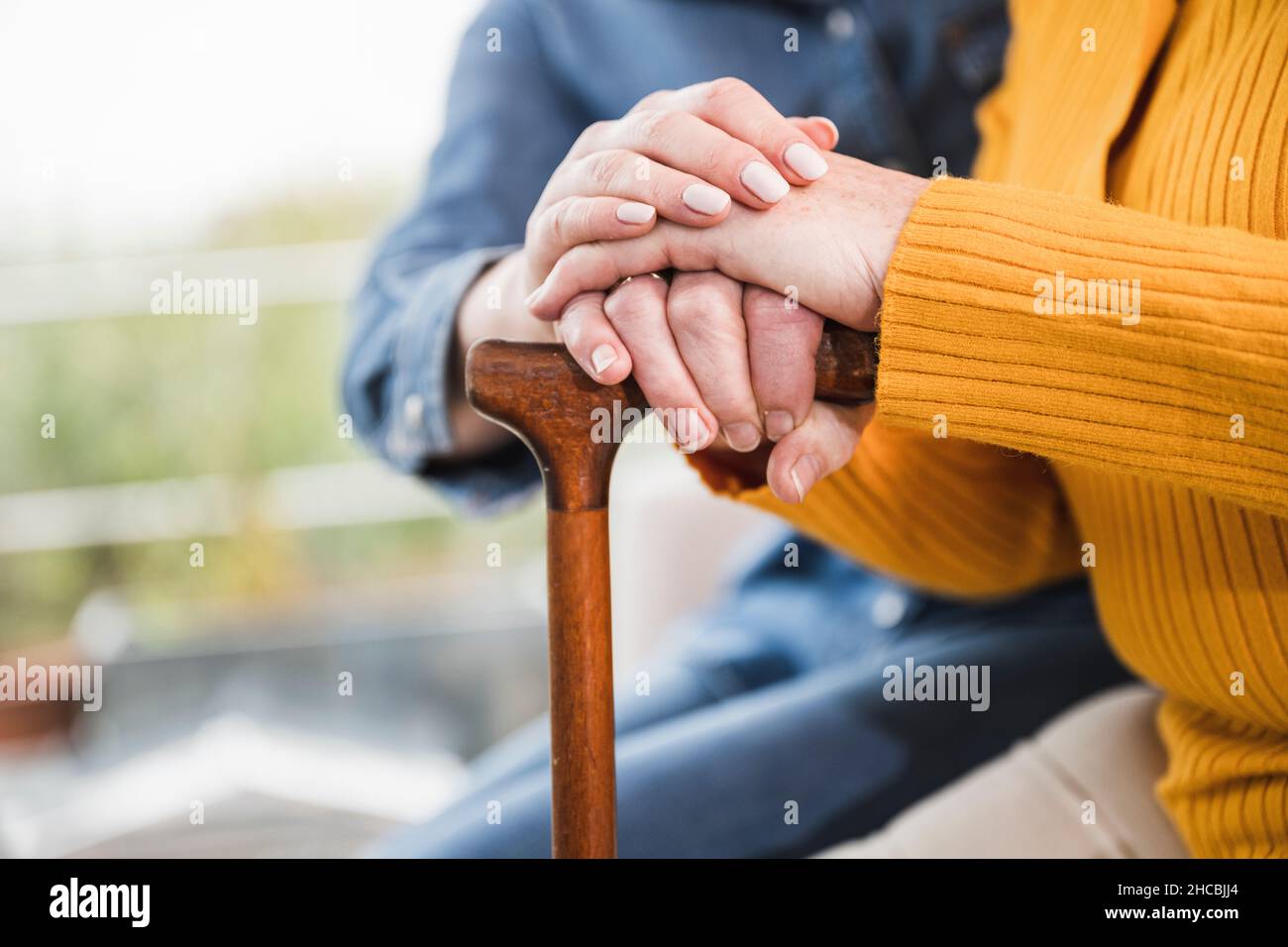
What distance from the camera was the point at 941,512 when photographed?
82 cm

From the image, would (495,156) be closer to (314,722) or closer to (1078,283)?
(1078,283)

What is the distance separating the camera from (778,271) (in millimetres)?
528

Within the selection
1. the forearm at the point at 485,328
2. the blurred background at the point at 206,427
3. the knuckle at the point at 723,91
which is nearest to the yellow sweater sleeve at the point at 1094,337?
the knuckle at the point at 723,91

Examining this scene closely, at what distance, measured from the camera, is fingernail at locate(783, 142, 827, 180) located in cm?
53

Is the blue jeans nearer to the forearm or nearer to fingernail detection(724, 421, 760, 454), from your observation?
the forearm

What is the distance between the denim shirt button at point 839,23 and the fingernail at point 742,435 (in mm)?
537

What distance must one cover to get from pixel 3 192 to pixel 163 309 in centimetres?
50

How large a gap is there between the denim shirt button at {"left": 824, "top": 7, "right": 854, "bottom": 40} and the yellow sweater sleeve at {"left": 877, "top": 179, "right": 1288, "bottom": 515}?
18.7 inches

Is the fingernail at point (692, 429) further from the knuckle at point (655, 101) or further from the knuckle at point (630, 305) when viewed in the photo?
the knuckle at point (655, 101)

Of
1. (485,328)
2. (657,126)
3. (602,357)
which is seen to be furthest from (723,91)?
(485,328)

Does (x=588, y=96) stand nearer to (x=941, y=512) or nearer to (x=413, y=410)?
(x=413, y=410)

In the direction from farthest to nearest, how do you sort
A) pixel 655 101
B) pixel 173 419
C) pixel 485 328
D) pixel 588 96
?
pixel 173 419, pixel 588 96, pixel 485 328, pixel 655 101

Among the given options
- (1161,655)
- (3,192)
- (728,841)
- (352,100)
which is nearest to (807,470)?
(1161,655)

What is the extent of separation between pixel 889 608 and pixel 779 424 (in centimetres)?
53
